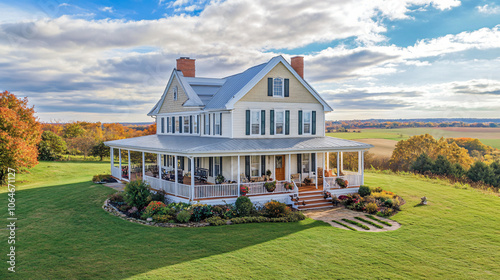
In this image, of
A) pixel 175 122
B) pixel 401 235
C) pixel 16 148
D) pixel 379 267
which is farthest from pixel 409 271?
pixel 16 148

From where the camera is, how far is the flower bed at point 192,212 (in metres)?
16.5

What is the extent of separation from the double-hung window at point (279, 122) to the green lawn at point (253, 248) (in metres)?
8.53

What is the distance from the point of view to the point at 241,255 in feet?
40.1

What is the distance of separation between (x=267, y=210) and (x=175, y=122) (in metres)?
15.1

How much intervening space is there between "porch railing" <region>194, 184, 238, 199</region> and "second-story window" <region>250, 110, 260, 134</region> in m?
5.20

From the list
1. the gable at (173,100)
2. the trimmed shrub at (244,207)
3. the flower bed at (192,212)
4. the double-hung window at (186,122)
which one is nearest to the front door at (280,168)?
the flower bed at (192,212)

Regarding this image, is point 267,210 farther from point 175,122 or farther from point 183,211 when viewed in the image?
point 175,122

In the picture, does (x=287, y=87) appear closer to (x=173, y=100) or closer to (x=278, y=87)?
(x=278, y=87)

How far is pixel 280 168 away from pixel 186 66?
14510mm

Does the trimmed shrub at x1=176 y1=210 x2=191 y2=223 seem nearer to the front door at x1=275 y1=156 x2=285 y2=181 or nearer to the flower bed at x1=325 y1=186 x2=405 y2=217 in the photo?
the front door at x1=275 y1=156 x2=285 y2=181

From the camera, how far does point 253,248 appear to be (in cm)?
1295

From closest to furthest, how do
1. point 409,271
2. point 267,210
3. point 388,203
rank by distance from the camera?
point 409,271, point 267,210, point 388,203

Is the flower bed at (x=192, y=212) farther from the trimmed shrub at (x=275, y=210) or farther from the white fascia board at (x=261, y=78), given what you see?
the white fascia board at (x=261, y=78)

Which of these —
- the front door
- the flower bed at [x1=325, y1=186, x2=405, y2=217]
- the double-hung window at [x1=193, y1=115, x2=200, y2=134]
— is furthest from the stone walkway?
the double-hung window at [x1=193, y1=115, x2=200, y2=134]
